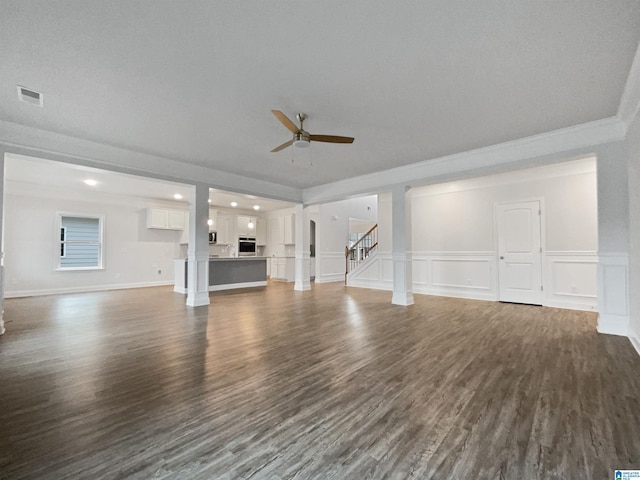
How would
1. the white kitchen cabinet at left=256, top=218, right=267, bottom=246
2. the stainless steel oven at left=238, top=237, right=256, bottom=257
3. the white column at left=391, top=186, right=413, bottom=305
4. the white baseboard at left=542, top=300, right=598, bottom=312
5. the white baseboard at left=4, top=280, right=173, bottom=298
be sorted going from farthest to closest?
1. the white kitchen cabinet at left=256, top=218, right=267, bottom=246
2. the stainless steel oven at left=238, top=237, right=256, bottom=257
3. the white baseboard at left=4, top=280, right=173, bottom=298
4. the white column at left=391, top=186, right=413, bottom=305
5. the white baseboard at left=542, top=300, right=598, bottom=312

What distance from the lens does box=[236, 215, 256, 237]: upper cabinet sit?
1110 centimetres

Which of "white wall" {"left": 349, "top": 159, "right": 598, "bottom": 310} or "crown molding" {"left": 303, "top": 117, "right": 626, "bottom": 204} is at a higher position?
"crown molding" {"left": 303, "top": 117, "right": 626, "bottom": 204}

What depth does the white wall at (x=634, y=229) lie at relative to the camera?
122 inches

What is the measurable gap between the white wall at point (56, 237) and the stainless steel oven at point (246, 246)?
7.27 feet

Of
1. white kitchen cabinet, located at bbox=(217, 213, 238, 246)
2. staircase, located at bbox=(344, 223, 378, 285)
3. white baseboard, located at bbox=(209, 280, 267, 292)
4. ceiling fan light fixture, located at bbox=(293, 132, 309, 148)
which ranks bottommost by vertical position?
white baseboard, located at bbox=(209, 280, 267, 292)

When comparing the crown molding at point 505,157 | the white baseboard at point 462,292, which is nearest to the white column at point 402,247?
the crown molding at point 505,157

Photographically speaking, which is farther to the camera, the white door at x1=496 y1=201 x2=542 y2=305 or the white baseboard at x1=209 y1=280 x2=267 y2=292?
the white baseboard at x1=209 y1=280 x2=267 y2=292

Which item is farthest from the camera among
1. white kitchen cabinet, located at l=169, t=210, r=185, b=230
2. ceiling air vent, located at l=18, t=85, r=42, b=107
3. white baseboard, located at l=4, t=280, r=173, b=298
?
white kitchen cabinet, located at l=169, t=210, r=185, b=230

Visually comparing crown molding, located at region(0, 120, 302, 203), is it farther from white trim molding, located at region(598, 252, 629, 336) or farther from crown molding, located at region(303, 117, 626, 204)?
white trim molding, located at region(598, 252, 629, 336)

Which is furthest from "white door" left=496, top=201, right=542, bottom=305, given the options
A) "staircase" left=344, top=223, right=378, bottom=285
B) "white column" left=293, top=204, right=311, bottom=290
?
"white column" left=293, top=204, right=311, bottom=290

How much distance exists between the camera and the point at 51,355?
10.0ft

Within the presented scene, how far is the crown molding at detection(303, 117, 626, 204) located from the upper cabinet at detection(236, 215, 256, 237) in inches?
230

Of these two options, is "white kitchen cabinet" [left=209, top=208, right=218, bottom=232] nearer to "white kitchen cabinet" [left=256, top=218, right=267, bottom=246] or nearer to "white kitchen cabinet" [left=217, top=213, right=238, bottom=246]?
"white kitchen cabinet" [left=217, top=213, right=238, bottom=246]

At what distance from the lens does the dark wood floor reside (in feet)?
4.90
